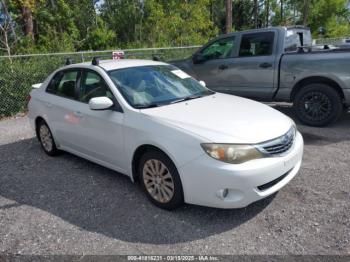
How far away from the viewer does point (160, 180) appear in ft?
12.1

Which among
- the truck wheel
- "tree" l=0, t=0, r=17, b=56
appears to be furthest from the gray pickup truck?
"tree" l=0, t=0, r=17, b=56

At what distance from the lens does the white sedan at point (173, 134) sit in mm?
3256

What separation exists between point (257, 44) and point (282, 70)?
897 mm

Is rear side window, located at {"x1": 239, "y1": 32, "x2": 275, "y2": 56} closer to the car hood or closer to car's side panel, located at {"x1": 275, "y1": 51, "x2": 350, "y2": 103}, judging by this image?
car's side panel, located at {"x1": 275, "y1": 51, "x2": 350, "y2": 103}

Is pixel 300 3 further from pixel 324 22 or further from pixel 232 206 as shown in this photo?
pixel 232 206

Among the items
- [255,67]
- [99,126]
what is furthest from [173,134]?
[255,67]

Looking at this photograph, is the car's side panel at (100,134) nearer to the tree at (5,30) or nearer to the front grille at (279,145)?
the front grille at (279,145)

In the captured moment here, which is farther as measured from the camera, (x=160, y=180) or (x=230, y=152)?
(x=160, y=180)

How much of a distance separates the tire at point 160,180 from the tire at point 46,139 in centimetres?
224

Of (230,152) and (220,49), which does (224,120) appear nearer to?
(230,152)

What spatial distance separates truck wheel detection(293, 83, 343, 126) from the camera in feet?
20.9

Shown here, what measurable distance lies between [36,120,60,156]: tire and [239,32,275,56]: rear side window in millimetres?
4332

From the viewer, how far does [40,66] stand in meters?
9.73

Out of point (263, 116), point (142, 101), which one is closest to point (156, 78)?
point (142, 101)
